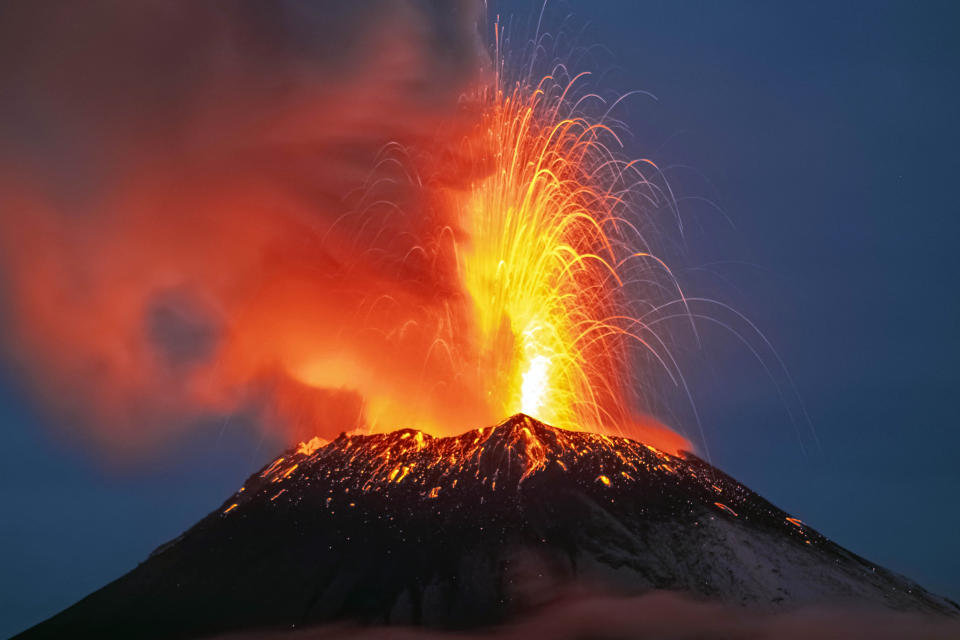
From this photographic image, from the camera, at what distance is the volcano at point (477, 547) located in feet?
191

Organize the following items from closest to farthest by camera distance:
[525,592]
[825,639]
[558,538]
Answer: [825,639] < [525,592] < [558,538]

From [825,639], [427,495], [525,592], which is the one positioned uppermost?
[427,495]

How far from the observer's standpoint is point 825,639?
51.0m

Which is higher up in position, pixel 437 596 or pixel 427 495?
pixel 427 495

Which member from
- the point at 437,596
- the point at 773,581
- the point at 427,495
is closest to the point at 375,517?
the point at 427,495

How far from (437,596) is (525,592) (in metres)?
5.76

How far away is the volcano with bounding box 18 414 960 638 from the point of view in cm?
5809

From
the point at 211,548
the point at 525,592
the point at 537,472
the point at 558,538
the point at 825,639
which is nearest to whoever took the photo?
the point at 825,639

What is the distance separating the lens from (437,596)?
5778 cm

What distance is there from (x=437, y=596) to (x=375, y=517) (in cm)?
1045

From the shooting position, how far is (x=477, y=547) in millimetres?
60688

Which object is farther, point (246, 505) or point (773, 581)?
point (246, 505)

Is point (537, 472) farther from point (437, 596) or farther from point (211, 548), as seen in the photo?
point (211, 548)

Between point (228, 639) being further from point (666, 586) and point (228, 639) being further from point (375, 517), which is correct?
point (666, 586)
